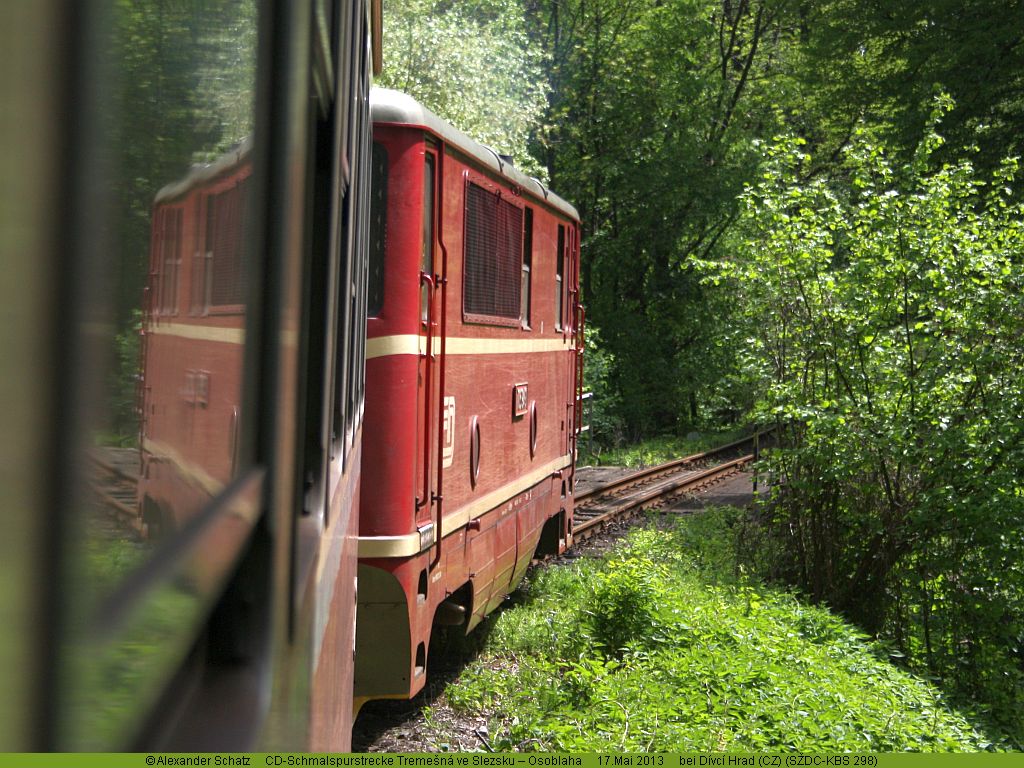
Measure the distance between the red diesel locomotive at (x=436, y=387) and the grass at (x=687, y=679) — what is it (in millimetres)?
684

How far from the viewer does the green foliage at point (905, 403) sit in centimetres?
905

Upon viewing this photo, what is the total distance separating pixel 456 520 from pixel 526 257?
7.91 feet

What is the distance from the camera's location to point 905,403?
31.4ft

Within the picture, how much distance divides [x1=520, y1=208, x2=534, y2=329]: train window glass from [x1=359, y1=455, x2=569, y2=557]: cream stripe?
116 cm

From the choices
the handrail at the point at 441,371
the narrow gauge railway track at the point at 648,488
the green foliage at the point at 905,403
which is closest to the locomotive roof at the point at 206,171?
the handrail at the point at 441,371

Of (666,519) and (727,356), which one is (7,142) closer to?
(666,519)

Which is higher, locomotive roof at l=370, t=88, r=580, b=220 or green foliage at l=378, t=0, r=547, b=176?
green foliage at l=378, t=0, r=547, b=176

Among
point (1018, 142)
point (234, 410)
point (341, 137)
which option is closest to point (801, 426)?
point (1018, 142)

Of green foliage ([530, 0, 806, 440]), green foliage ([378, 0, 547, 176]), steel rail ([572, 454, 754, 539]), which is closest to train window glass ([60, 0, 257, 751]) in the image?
steel rail ([572, 454, 754, 539])

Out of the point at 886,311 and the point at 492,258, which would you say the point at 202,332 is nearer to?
the point at 492,258

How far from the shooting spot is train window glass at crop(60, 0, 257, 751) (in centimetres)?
51

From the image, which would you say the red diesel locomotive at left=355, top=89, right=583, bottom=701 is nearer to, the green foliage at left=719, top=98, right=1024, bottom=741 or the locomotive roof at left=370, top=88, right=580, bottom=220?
the locomotive roof at left=370, top=88, right=580, bottom=220

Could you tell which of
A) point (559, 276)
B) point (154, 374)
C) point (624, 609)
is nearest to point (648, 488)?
point (559, 276)

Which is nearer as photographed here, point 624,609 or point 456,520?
point 456,520
